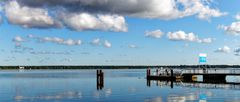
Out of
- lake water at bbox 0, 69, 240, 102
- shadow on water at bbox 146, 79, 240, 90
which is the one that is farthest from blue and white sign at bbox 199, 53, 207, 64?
lake water at bbox 0, 69, 240, 102

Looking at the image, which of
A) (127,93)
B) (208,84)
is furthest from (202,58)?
(127,93)

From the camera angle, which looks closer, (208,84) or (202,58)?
(208,84)

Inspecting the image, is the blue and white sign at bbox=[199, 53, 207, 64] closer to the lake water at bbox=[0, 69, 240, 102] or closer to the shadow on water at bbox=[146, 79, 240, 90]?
the shadow on water at bbox=[146, 79, 240, 90]

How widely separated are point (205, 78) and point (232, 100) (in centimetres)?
4448

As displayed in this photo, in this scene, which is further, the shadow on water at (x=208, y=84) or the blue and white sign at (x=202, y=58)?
the blue and white sign at (x=202, y=58)

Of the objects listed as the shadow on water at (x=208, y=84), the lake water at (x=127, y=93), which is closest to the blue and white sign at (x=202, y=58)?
the shadow on water at (x=208, y=84)

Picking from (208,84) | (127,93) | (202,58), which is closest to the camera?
(127,93)

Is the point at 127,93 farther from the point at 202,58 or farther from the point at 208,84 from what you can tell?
the point at 202,58

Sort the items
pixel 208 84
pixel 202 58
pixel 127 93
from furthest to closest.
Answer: pixel 202 58 → pixel 208 84 → pixel 127 93

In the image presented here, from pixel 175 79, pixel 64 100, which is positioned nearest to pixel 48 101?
pixel 64 100

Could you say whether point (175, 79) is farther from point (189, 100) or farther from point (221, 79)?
point (189, 100)

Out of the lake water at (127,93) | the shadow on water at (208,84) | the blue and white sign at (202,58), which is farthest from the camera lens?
the blue and white sign at (202,58)

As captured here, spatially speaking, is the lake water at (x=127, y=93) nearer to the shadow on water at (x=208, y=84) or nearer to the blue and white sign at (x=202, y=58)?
the shadow on water at (x=208, y=84)

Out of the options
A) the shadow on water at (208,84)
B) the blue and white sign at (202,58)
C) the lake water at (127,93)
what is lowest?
the lake water at (127,93)
